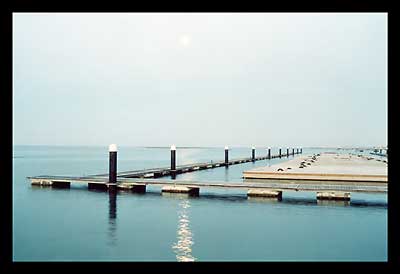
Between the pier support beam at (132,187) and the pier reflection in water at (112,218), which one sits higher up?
the pier support beam at (132,187)

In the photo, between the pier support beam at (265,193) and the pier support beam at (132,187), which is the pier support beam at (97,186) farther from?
the pier support beam at (265,193)

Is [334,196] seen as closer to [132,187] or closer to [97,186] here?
[132,187]

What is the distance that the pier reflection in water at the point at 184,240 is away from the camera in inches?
493

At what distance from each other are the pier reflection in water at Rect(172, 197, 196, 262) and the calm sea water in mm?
31

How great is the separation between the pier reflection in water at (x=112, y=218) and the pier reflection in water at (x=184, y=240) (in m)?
2.26

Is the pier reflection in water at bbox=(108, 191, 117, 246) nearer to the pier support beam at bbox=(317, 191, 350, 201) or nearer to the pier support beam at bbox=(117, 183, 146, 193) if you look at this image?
the pier support beam at bbox=(117, 183, 146, 193)

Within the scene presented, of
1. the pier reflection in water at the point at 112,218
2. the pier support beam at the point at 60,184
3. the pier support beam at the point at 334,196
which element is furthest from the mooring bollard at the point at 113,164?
the pier support beam at the point at 334,196

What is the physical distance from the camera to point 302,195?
24656 millimetres

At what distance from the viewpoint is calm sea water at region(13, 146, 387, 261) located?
13062mm

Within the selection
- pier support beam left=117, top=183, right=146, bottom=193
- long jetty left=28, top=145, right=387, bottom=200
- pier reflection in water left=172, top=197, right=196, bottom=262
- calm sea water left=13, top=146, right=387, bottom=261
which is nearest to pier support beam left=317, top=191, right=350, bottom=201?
long jetty left=28, top=145, right=387, bottom=200

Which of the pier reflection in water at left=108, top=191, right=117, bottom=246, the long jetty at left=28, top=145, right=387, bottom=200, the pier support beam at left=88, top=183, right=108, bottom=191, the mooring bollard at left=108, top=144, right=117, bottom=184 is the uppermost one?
the mooring bollard at left=108, top=144, right=117, bottom=184

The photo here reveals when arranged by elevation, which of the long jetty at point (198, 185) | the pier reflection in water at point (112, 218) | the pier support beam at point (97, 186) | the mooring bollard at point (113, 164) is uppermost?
the mooring bollard at point (113, 164)

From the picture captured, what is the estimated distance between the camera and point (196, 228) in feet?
53.6

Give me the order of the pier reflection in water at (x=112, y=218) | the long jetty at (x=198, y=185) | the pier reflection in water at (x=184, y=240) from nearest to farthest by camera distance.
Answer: the pier reflection in water at (x=184, y=240)
the pier reflection in water at (x=112, y=218)
the long jetty at (x=198, y=185)
